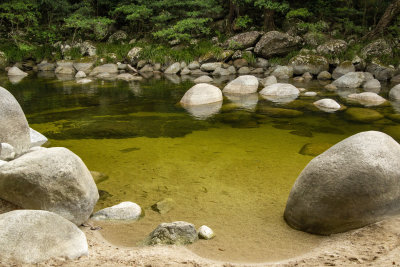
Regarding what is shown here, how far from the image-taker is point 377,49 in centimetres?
1571

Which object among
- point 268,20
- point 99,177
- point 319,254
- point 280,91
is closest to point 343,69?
point 280,91

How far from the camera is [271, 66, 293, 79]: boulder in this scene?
51.4 ft

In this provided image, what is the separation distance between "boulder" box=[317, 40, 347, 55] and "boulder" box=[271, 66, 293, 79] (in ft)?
6.69

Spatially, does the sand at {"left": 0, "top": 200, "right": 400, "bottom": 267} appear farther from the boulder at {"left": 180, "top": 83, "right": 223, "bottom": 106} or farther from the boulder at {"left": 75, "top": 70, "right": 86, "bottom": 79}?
the boulder at {"left": 75, "top": 70, "right": 86, "bottom": 79}

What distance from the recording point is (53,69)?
19.5 m

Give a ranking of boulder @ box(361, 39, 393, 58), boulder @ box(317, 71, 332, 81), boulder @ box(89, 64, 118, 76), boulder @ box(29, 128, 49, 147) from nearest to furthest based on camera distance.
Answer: boulder @ box(29, 128, 49, 147), boulder @ box(317, 71, 332, 81), boulder @ box(361, 39, 393, 58), boulder @ box(89, 64, 118, 76)

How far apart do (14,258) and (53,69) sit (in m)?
18.9

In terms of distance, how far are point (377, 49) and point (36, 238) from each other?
16590mm

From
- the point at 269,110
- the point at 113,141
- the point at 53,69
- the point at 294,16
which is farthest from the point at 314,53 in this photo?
the point at 53,69

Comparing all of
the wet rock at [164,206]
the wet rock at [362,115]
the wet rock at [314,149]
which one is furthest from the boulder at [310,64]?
the wet rock at [164,206]

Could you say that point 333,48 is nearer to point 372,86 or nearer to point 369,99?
point 372,86

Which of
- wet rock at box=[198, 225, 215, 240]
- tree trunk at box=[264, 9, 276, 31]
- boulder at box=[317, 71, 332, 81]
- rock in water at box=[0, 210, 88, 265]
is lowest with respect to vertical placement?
boulder at box=[317, 71, 332, 81]

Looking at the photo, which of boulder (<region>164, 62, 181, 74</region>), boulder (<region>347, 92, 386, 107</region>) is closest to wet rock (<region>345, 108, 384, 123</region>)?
boulder (<region>347, 92, 386, 107</region>)

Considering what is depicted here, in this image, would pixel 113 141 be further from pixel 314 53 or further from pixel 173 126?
pixel 314 53
